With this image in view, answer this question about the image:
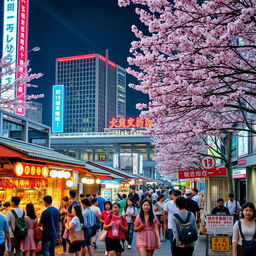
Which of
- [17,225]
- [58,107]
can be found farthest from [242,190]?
[58,107]

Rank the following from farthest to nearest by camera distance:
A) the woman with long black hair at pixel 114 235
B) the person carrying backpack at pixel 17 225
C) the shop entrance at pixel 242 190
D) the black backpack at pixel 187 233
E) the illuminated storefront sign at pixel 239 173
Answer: the shop entrance at pixel 242 190, the illuminated storefront sign at pixel 239 173, the woman with long black hair at pixel 114 235, the person carrying backpack at pixel 17 225, the black backpack at pixel 187 233

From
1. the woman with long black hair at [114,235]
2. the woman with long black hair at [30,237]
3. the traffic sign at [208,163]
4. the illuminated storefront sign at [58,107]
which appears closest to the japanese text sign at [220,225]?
the woman with long black hair at [114,235]

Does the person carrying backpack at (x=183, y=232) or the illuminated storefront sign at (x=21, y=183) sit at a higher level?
the illuminated storefront sign at (x=21, y=183)

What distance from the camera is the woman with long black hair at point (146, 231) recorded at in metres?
8.05

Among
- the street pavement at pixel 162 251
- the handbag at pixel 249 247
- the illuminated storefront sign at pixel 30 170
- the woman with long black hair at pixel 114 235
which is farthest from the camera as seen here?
the illuminated storefront sign at pixel 30 170

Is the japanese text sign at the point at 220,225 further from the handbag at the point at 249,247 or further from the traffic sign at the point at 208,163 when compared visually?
the traffic sign at the point at 208,163

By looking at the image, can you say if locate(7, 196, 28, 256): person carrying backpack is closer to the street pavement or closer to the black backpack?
the black backpack

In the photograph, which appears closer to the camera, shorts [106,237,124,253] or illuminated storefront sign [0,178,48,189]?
shorts [106,237,124,253]

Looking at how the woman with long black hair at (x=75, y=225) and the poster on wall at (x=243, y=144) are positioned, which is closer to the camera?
the woman with long black hair at (x=75, y=225)

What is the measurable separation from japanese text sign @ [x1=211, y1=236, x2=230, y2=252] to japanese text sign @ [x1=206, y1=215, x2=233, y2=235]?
0.64 feet

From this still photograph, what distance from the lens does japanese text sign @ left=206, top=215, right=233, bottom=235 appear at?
10.3 metres

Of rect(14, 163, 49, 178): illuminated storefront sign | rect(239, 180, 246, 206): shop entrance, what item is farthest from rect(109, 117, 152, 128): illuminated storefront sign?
rect(14, 163, 49, 178): illuminated storefront sign

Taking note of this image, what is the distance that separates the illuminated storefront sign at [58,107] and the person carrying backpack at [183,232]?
82.0 meters

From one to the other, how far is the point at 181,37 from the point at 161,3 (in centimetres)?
113
